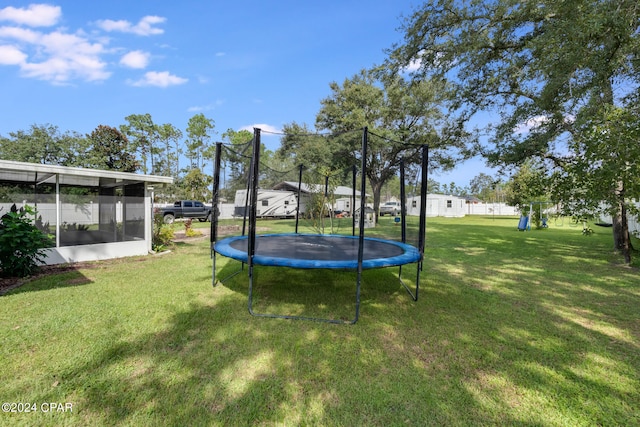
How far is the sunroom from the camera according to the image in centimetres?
481

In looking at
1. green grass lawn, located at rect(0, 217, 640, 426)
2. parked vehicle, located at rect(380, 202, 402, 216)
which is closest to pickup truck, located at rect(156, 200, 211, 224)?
parked vehicle, located at rect(380, 202, 402, 216)

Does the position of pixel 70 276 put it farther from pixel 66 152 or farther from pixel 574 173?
pixel 66 152

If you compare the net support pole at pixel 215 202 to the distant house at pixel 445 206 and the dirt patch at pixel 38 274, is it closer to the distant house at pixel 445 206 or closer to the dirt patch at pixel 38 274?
the dirt patch at pixel 38 274

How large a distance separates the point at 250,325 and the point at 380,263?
1.27 m

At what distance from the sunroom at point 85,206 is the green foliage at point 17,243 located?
91 centimetres

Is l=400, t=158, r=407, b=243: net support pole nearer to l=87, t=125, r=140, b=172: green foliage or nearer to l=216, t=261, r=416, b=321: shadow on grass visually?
l=216, t=261, r=416, b=321: shadow on grass

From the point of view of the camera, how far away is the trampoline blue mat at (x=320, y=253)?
2.62 m

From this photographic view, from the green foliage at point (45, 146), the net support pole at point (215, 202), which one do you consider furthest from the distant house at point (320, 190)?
the green foliage at point (45, 146)

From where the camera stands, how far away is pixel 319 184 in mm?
8094

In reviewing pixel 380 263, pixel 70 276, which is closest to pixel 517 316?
pixel 380 263

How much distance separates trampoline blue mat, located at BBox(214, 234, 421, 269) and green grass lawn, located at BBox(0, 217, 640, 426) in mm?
483

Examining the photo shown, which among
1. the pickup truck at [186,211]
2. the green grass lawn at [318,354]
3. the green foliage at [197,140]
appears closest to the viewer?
the green grass lawn at [318,354]

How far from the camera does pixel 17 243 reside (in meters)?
3.63

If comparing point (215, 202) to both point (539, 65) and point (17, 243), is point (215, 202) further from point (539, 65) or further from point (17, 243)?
point (539, 65)
